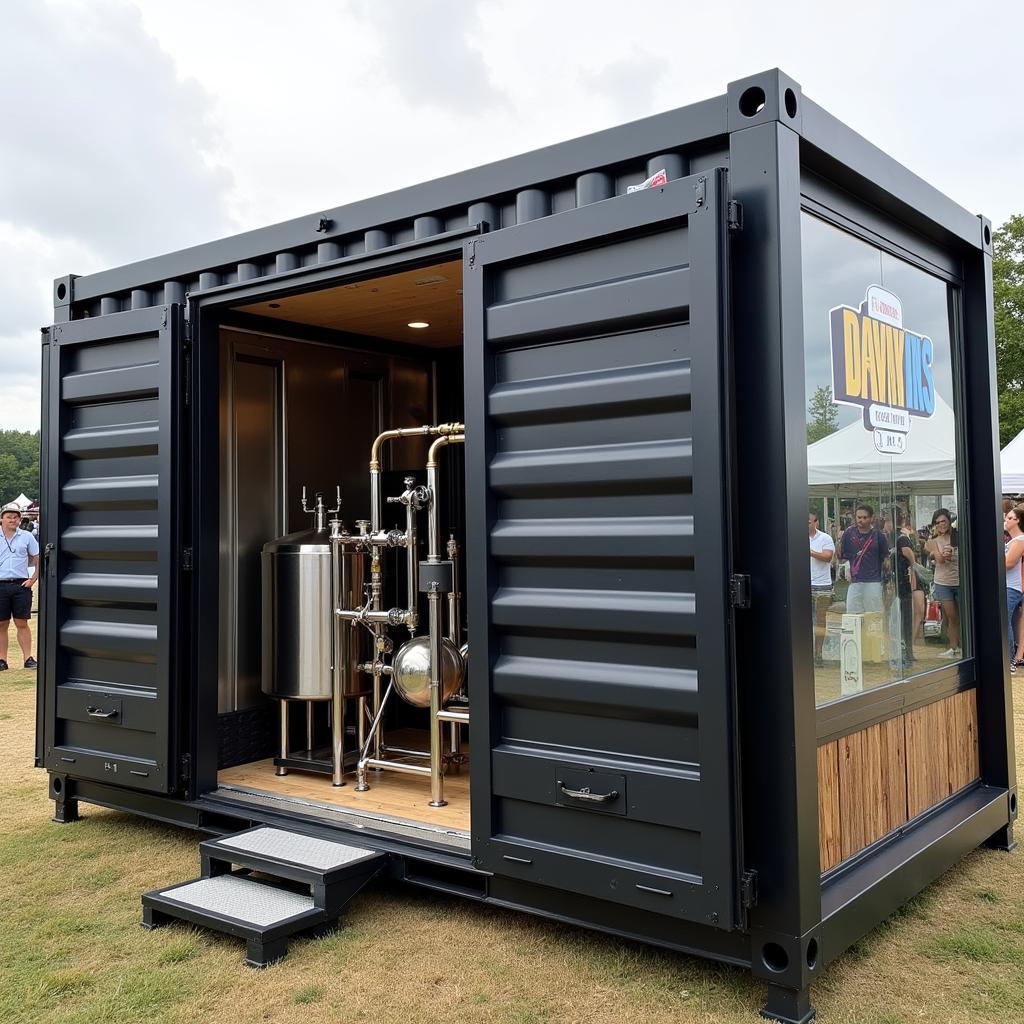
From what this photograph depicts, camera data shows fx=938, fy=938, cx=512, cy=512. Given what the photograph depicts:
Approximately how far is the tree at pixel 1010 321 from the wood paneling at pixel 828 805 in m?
27.1

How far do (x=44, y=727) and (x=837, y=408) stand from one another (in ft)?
13.7

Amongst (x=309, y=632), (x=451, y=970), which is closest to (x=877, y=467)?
(x=451, y=970)

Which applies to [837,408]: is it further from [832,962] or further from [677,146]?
[832,962]

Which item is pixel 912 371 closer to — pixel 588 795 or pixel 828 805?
pixel 828 805

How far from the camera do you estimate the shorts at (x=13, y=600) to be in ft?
32.9

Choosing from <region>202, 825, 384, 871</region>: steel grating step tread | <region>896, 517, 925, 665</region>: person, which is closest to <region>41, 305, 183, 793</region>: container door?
<region>202, 825, 384, 871</region>: steel grating step tread

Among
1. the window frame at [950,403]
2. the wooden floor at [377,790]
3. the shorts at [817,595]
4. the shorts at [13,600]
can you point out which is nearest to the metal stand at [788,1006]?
the window frame at [950,403]

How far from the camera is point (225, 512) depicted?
5.33 m

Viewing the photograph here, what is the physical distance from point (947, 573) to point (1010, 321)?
27167 millimetres

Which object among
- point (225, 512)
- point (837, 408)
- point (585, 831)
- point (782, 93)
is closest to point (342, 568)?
point (225, 512)

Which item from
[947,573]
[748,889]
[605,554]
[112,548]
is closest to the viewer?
[748,889]

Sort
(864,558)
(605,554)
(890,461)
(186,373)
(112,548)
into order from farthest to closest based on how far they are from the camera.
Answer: (112,548)
(186,373)
(890,461)
(864,558)
(605,554)

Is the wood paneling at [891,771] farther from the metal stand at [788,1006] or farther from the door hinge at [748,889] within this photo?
the metal stand at [788,1006]

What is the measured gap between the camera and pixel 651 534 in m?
2.85
